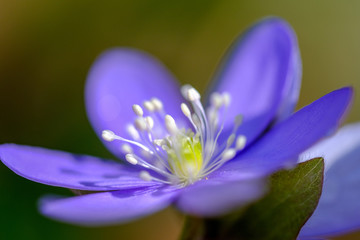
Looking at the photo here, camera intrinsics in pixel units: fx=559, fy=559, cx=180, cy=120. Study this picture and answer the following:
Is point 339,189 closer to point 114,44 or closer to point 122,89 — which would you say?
point 122,89

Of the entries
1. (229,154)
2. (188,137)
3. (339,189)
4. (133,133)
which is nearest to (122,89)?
(133,133)

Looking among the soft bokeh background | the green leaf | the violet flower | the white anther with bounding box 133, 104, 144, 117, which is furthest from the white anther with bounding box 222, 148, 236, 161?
the soft bokeh background

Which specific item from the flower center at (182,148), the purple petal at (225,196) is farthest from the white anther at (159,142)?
the purple petal at (225,196)

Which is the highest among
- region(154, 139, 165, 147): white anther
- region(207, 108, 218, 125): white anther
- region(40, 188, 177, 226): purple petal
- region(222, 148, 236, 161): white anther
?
region(207, 108, 218, 125): white anther

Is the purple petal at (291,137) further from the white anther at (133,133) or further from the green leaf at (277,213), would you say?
the white anther at (133,133)

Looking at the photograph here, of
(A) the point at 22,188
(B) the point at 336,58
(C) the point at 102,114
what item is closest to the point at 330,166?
(C) the point at 102,114

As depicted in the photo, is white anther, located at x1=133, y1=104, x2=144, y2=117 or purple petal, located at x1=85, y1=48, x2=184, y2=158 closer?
white anther, located at x1=133, y1=104, x2=144, y2=117

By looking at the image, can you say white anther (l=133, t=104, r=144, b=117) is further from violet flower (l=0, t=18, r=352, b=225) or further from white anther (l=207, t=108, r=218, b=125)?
white anther (l=207, t=108, r=218, b=125)
